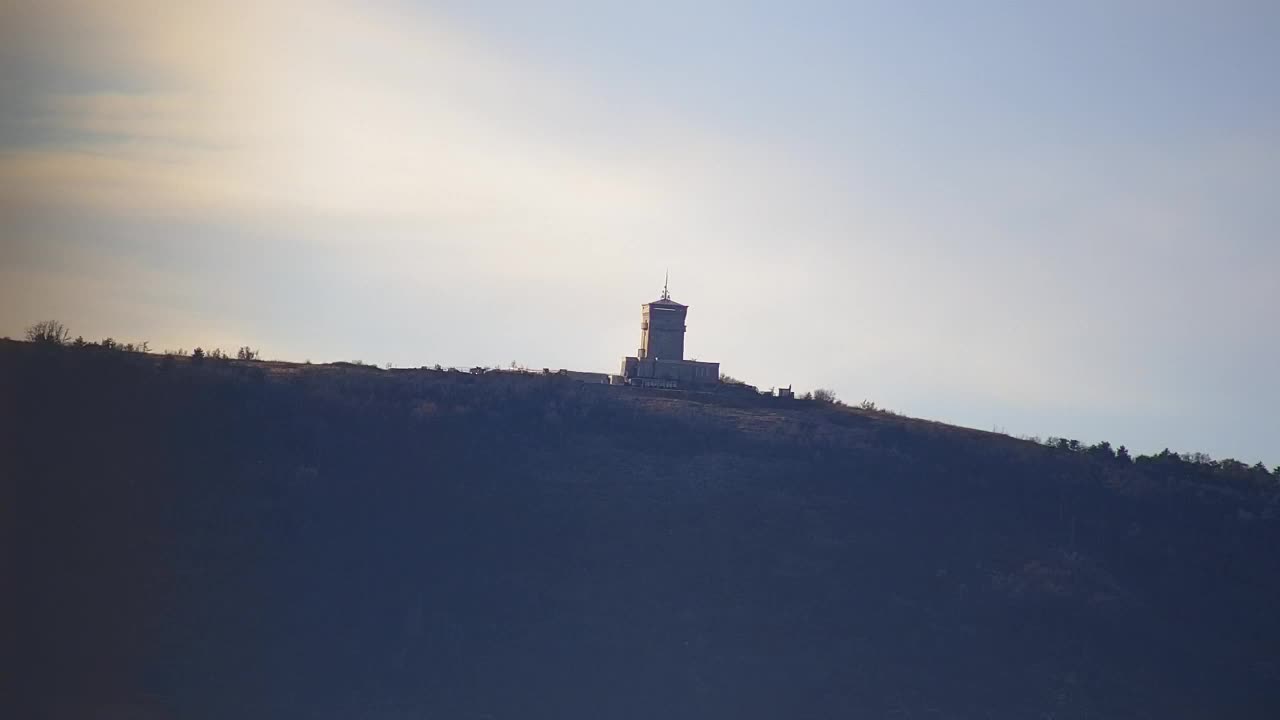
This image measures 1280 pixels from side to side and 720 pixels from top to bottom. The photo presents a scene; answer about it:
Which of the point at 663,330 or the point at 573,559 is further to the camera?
the point at 663,330

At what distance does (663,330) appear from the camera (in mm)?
77875

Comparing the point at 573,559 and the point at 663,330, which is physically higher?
the point at 663,330

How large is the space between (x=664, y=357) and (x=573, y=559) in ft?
60.4

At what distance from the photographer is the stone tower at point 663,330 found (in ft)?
253

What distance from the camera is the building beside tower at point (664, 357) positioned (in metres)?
77.4

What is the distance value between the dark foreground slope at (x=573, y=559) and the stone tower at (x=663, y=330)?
4404 millimetres

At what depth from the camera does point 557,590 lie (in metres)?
61.0

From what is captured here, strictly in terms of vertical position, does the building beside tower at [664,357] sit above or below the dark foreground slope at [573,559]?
above

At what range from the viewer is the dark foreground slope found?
55.3 meters

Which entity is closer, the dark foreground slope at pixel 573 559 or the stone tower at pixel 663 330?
the dark foreground slope at pixel 573 559

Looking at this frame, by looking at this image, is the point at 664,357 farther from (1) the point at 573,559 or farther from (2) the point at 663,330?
(1) the point at 573,559

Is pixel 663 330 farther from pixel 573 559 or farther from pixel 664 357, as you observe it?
pixel 573 559

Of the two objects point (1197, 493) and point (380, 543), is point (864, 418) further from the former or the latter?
point (380, 543)

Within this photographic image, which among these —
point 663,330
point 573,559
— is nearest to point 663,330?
point 663,330
